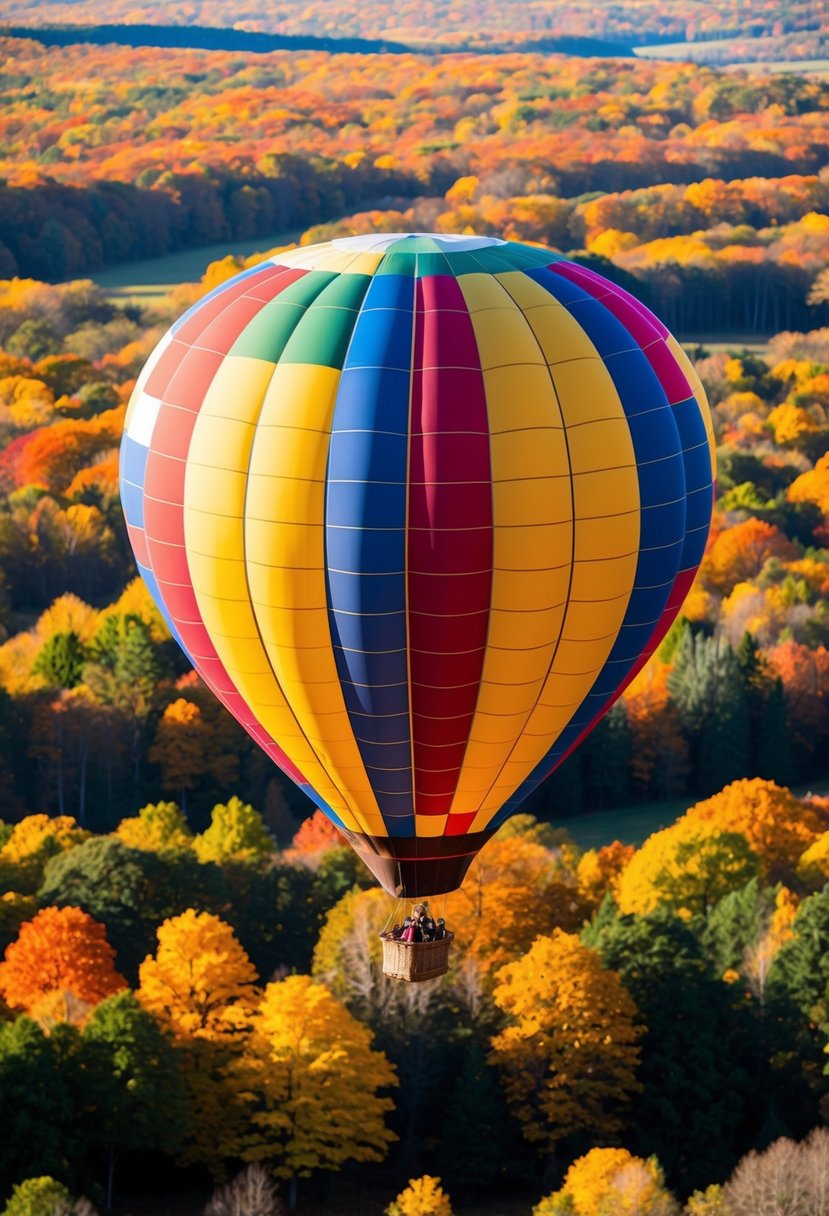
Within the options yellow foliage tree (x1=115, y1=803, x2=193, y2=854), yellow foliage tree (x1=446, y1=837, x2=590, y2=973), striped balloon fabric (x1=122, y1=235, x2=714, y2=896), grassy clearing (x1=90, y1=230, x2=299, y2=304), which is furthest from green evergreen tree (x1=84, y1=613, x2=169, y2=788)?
grassy clearing (x1=90, y1=230, x2=299, y2=304)

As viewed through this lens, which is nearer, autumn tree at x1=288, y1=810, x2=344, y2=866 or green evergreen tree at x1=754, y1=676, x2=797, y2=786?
autumn tree at x1=288, y1=810, x2=344, y2=866

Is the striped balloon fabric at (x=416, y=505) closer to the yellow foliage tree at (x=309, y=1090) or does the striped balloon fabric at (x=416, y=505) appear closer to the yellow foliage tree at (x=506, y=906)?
the yellow foliage tree at (x=309, y=1090)

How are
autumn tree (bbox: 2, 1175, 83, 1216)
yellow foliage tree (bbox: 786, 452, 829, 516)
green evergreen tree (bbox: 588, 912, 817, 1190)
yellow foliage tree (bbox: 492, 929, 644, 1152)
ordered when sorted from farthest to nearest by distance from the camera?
yellow foliage tree (bbox: 786, 452, 829, 516) < yellow foliage tree (bbox: 492, 929, 644, 1152) < green evergreen tree (bbox: 588, 912, 817, 1190) < autumn tree (bbox: 2, 1175, 83, 1216)

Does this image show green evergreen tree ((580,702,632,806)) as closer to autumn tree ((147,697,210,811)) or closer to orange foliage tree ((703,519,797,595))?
autumn tree ((147,697,210,811))

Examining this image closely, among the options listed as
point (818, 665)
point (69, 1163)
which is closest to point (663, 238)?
point (818, 665)

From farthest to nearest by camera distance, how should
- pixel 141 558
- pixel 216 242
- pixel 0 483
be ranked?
pixel 216 242 < pixel 0 483 < pixel 141 558

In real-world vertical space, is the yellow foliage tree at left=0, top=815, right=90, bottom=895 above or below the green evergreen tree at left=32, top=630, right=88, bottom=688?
below

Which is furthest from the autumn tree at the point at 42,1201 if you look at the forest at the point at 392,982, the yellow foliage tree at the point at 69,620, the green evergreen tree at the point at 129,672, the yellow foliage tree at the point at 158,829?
the yellow foliage tree at the point at 69,620

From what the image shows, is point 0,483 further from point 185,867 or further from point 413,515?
point 413,515
